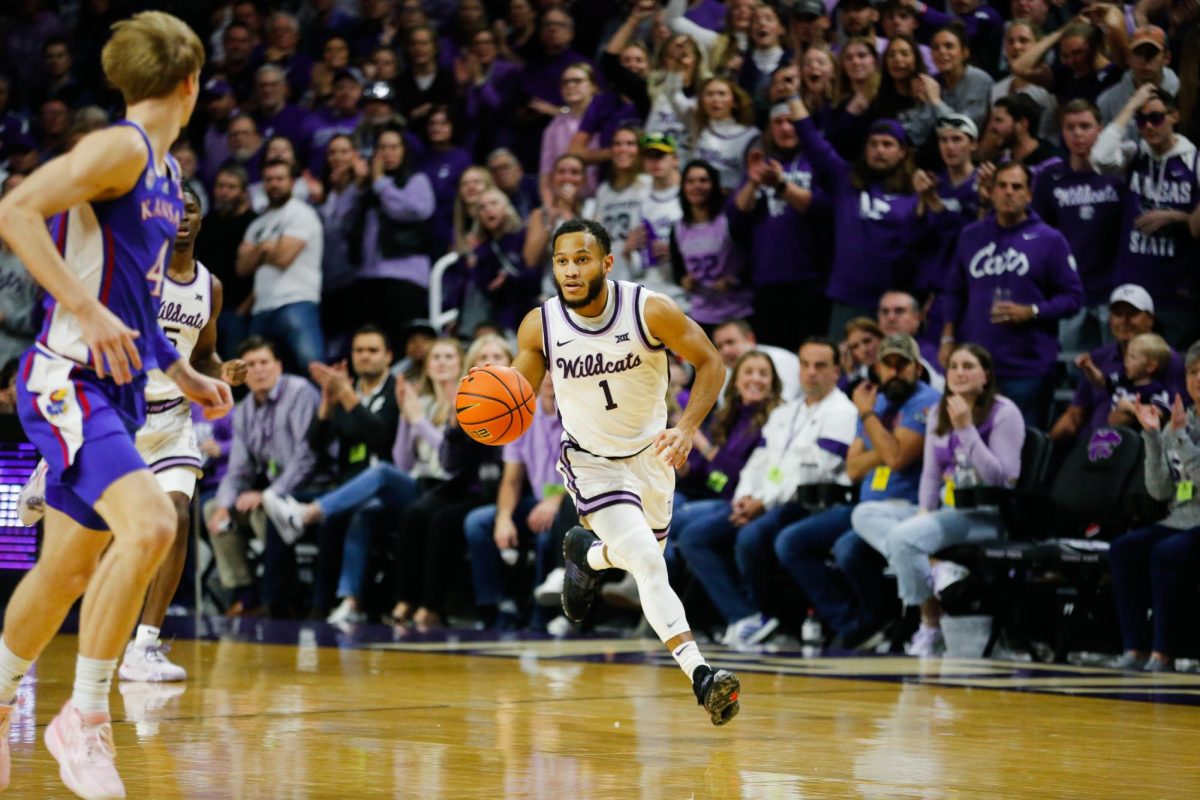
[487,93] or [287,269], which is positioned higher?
[487,93]

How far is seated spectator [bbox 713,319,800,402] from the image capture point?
11.4 m

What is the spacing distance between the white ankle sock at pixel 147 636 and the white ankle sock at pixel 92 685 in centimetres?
342

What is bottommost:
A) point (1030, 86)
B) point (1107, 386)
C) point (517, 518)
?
point (517, 518)

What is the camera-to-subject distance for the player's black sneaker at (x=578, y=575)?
288 inches

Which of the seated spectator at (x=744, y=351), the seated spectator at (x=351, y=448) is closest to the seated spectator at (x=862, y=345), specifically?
the seated spectator at (x=744, y=351)

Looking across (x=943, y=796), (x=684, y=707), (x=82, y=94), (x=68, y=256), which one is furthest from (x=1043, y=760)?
(x=82, y=94)

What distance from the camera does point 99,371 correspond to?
4465 millimetres

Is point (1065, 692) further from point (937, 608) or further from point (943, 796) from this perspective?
point (943, 796)

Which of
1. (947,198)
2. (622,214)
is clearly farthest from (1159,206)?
(622,214)

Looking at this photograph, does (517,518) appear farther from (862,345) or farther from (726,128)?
(726,128)

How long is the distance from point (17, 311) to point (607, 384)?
29.1 ft

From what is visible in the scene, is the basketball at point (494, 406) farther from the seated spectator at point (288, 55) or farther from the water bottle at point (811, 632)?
the seated spectator at point (288, 55)

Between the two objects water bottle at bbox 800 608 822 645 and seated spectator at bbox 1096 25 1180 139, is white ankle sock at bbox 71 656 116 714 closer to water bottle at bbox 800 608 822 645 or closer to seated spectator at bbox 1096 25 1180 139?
water bottle at bbox 800 608 822 645

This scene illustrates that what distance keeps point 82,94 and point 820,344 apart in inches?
385
